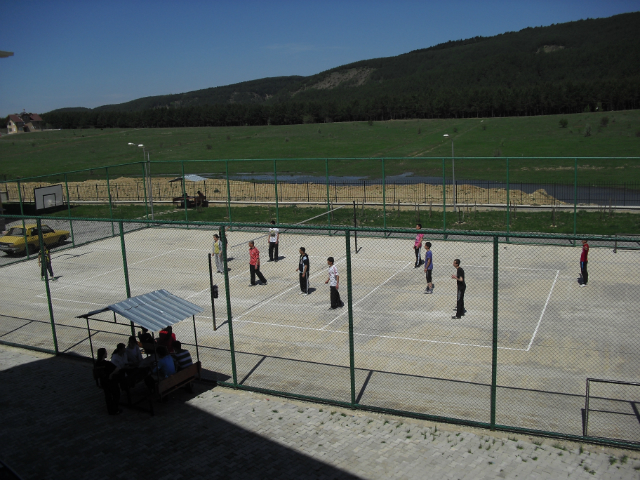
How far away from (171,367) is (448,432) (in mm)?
5152

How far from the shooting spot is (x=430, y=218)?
28.3 meters

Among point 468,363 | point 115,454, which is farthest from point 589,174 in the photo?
point 115,454

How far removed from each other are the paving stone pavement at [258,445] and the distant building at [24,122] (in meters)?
171

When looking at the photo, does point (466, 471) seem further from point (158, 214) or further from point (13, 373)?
point (158, 214)

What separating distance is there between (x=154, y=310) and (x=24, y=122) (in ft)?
591

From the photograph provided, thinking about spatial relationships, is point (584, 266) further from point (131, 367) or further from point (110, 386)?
point (110, 386)

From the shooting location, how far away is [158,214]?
32938mm

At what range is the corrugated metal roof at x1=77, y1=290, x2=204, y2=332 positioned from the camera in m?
10.3

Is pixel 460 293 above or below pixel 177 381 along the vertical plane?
above

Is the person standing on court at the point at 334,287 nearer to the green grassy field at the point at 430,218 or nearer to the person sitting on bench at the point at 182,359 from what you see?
A: the person sitting on bench at the point at 182,359

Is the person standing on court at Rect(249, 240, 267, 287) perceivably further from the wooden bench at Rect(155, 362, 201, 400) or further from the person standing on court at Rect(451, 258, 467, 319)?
the wooden bench at Rect(155, 362, 201, 400)

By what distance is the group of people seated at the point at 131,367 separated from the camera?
34.0ft

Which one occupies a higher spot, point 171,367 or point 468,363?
point 171,367

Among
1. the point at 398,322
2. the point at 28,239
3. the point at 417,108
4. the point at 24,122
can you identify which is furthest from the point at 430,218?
the point at 24,122
